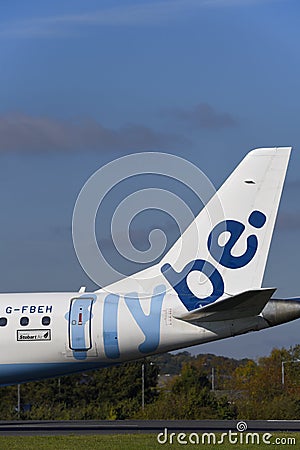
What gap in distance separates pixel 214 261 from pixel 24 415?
16.1m

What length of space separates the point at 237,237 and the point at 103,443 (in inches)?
314

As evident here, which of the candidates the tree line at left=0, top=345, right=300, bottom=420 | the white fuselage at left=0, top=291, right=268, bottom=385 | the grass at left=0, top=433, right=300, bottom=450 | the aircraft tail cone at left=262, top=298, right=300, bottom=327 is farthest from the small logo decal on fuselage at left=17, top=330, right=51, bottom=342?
the tree line at left=0, top=345, right=300, bottom=420

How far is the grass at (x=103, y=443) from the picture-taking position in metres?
23.4

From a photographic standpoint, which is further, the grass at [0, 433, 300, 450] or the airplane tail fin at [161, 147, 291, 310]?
the airplane tail fin at [161, 147, 291, 310]

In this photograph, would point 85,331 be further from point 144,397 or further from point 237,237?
point 144,397

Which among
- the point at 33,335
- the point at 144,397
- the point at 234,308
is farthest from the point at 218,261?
the point at 144,397

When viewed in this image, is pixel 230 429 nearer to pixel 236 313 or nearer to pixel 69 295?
pixel 236 313

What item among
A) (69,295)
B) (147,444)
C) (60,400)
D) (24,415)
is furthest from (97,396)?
(147,444)

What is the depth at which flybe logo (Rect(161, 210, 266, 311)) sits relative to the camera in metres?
29.2

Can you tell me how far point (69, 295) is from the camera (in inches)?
1187

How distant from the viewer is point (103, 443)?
80.1 ft

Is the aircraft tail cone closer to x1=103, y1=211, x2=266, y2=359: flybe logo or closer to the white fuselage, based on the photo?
the white fuselage

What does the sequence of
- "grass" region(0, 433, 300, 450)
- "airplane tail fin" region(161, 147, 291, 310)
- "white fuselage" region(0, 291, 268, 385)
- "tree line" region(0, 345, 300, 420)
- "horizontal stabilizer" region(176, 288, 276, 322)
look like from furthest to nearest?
"tree line" region(0, 345, 300, 420) → "airplane tail fin" region(161, 147, 291, 310) → "white fuselage" region(0, 291, 268, 385) → "horizontal stabilizer" region(176, 288, 276, 322) → "grass" region(0, 433, 300, 450)

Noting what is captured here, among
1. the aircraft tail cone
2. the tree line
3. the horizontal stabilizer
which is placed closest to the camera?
the horizontal stabilizer
